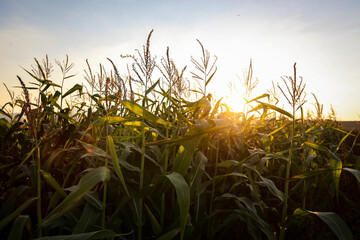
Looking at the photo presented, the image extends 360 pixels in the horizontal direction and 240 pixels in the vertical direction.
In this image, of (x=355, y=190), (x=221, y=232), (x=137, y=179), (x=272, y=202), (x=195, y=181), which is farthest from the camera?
(x=355, y=190)

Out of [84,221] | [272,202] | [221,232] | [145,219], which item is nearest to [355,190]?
[272,202]

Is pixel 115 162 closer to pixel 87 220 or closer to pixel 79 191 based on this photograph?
pixel 79 191

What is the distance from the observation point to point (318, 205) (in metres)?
2.32

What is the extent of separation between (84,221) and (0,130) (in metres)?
1.65

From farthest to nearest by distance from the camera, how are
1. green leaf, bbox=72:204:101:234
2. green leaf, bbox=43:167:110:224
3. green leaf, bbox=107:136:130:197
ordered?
green leaf, bbox=72:204:101:234 → green leaf, bbox=107:136:130:197 → green leaf, bbox=43:167:110:224

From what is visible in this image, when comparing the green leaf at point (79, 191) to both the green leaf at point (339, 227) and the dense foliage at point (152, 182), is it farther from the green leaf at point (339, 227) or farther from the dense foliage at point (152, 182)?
the green leaf at point (339, 227)

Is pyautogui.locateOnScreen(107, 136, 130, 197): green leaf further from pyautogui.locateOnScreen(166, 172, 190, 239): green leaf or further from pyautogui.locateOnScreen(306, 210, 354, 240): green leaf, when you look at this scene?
pyautogui.locateOnScreen(306, 210, 354, 240): green leaf

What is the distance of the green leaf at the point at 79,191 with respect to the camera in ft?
3.02

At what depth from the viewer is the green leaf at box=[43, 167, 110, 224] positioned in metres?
0.92

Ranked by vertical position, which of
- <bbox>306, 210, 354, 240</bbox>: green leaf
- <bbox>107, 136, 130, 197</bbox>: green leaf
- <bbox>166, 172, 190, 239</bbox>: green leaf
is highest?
<bbox>107, 136, 130, 197</bbox>: green leaf

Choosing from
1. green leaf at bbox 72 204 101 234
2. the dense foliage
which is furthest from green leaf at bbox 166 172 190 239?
green leaf at bbox 72 204 101 234

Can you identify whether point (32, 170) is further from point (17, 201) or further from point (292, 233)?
point (292, 233)

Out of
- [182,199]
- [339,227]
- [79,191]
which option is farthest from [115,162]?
[339,227]

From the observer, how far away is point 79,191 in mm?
936
